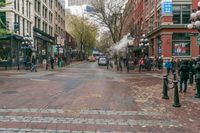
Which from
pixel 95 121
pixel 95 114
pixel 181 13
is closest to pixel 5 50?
pixel 181 13

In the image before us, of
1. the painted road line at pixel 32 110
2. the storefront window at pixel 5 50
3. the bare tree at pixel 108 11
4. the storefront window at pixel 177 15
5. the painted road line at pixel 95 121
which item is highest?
the bare tree at pixel 108 11

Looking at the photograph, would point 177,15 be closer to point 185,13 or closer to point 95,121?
point 185,13

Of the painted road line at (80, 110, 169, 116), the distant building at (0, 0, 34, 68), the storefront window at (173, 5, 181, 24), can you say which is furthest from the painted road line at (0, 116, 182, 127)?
A: the storefront window at (173, 5, 181, 24)

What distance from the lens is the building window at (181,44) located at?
1663 inches

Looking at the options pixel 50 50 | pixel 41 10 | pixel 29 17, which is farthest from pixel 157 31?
pixel 50 50

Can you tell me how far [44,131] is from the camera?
773 centimetres

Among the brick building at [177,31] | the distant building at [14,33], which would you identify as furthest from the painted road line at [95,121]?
the brick building at [177,31]

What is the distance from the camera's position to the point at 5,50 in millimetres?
41812

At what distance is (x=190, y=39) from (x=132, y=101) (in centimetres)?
3134

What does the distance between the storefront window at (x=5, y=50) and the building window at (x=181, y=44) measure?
21.0 m

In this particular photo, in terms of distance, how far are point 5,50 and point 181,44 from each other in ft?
73.6

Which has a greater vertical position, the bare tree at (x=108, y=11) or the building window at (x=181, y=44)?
the bare tree at (x=108, y=11)

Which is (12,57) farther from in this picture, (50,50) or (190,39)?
(50,50)

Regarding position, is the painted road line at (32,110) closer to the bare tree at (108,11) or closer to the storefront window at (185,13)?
the storefront window at (185,13)
